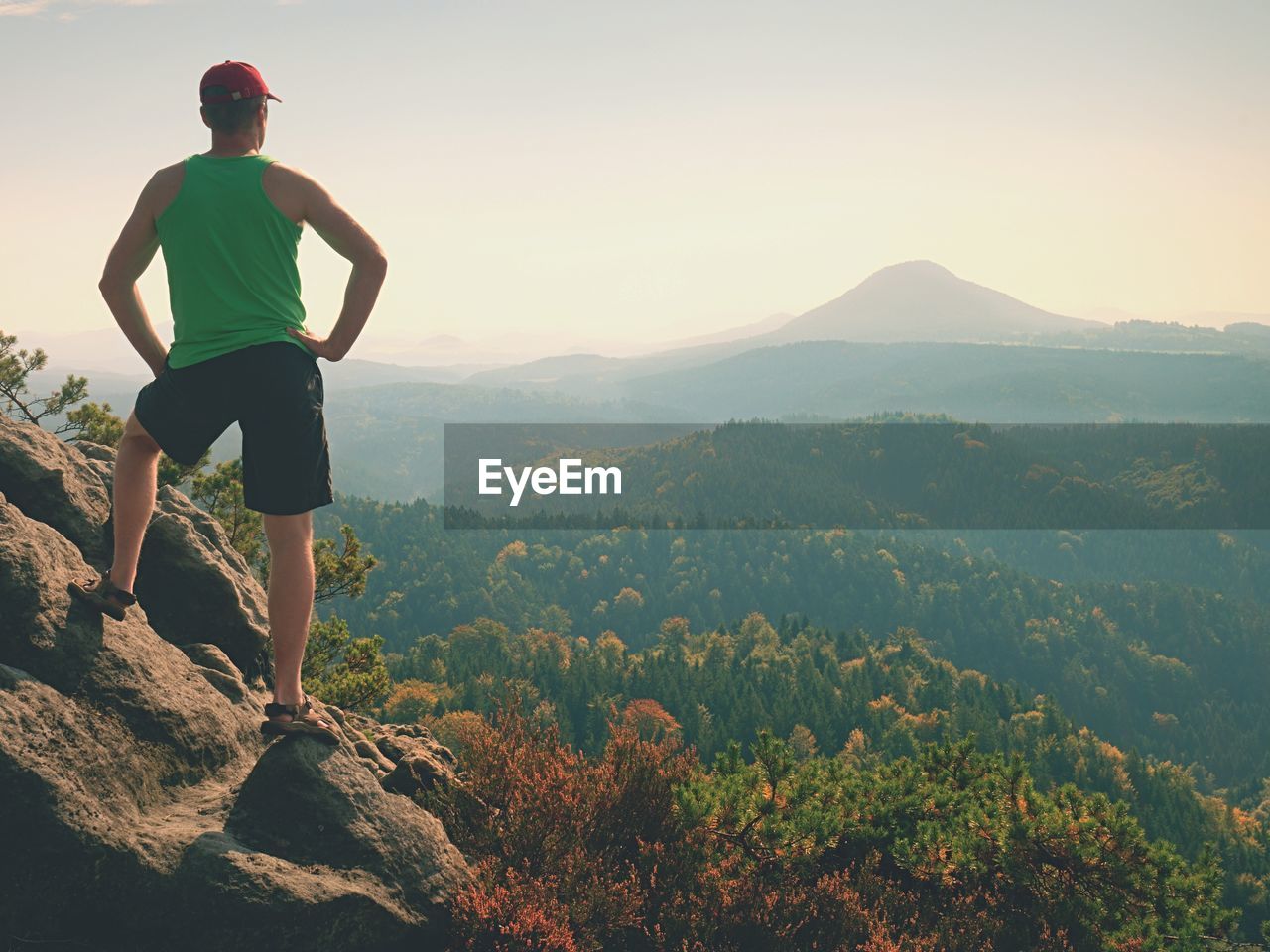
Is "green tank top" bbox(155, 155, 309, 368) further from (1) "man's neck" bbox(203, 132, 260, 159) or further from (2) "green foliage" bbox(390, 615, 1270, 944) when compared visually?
(2) "green foliage" bbox(390, 615, 1270, 944)

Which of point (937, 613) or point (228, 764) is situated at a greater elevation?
point (228, 764)

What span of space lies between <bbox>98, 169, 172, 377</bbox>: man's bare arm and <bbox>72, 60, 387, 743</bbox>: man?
0.01 meters

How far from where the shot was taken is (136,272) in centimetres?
577

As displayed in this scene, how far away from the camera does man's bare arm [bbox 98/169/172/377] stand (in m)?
5.47

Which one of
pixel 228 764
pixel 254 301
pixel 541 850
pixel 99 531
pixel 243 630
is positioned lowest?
pixel 541 850

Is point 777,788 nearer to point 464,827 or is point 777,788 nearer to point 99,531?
point 464,827

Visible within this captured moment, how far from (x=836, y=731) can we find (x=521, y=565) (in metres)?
104

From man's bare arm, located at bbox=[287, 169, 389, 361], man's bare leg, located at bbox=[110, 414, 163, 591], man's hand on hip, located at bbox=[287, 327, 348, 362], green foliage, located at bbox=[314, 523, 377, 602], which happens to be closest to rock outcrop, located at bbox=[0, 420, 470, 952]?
man's bare leg, located at bbox=[110, 414, 163, 591]

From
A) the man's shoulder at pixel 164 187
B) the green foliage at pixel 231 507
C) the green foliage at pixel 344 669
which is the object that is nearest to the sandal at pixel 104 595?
the man's shoulder at pixel 164 187

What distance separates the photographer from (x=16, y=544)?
5.72 meters

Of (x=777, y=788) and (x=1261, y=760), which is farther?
(x=1261, y=760)

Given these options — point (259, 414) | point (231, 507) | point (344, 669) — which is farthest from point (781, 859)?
point (231, 507)

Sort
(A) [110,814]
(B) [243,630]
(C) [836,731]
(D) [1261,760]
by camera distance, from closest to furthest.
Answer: (A) [110,814]
(B) [243,630]
(C) [836,731]
(D) [1261,760]

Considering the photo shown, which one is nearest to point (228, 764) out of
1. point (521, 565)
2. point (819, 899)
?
point (819, 899)
